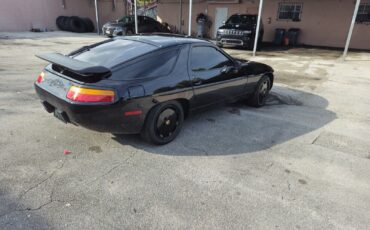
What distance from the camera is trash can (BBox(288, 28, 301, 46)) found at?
53.4 ft

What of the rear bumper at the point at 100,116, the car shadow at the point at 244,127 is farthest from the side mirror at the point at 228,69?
the rear bumper at the point at 100,116

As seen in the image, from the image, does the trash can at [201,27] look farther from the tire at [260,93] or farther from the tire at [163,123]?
the tire at [163,123]

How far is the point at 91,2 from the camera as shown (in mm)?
24078

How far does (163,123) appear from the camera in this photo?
3.56m

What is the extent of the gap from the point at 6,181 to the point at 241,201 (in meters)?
2.40

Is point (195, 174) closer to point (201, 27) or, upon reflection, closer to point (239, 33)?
point (239, 33)

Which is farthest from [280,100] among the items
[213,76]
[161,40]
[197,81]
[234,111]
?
[161,40]

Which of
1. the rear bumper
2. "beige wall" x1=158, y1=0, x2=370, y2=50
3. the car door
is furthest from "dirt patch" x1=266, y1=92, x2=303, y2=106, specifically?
"beige wall" x1=158, y1=0, x2=370, y2=50

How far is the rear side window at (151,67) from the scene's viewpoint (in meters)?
3.16

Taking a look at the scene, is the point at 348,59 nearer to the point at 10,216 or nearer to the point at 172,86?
the point at 172,86

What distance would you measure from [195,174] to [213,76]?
174 centimetres

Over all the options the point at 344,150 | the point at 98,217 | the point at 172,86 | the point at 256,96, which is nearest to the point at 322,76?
the point at 256,96

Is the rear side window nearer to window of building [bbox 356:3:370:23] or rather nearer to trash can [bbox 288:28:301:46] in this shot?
trash can [bbox 288:28:301:46]

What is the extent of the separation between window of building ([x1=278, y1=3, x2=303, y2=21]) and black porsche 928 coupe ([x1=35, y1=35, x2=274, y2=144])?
14596mm
